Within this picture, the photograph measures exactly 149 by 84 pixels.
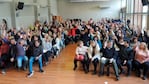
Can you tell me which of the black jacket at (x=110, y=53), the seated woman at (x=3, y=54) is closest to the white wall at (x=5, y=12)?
the seated woman at (x=3, y=54)

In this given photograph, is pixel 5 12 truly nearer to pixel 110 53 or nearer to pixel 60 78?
pixel 60 78

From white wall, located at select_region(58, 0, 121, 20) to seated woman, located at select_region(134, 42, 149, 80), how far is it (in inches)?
596

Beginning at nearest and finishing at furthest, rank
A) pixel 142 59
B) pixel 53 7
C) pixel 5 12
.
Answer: pixel 142 59 → pixel 5 12 → pixel 53 7

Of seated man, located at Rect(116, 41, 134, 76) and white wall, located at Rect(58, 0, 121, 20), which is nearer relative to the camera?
seated man, located at Rect(116, 41, 134, 76)

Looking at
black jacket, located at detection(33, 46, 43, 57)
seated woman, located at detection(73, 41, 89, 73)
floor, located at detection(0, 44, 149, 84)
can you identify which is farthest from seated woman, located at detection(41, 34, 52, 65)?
seated woman, located at detection(73, 41, 89, 73)

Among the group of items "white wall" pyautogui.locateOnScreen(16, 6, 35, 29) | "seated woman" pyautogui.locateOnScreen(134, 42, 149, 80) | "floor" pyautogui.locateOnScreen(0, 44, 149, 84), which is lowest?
"floor" pyautogui.locateOnScreen(0, 44, 149, 84)

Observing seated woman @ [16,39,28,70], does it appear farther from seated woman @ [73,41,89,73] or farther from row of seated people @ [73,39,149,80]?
row of seated people @ [73,39,149,80]

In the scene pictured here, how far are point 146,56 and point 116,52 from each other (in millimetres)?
806

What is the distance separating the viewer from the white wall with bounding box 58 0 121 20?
67.5 ft

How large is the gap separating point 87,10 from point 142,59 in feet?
51.6

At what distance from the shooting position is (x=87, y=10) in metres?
21.0

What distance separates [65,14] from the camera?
21438mm

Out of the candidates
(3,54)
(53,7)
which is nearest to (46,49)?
(3,54)

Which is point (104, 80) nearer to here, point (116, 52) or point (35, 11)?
point (116, 52)
